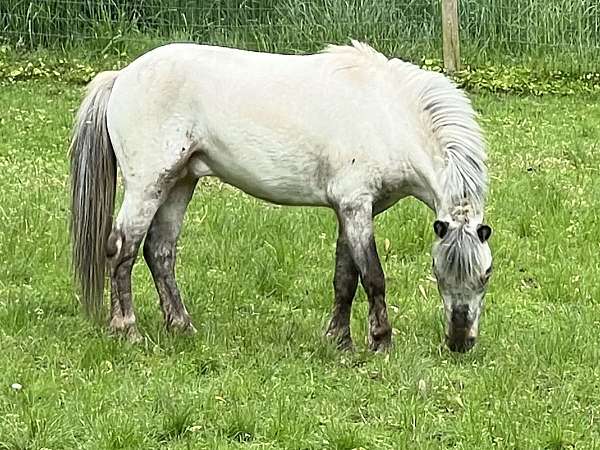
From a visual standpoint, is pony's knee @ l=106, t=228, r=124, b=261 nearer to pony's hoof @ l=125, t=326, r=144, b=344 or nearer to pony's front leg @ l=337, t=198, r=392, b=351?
pony's hoof @ l=125, t=326, r=144, b=344

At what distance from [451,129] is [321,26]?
8142mm

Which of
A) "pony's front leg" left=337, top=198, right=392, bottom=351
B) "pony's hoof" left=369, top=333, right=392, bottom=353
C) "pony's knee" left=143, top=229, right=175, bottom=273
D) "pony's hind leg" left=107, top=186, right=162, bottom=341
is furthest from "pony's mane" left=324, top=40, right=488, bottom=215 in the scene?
"pony's knee" left=143, top=229, right=175, bottom=273

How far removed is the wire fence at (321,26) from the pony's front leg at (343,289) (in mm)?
7611

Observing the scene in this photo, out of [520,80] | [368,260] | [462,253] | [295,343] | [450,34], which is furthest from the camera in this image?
[520,80]

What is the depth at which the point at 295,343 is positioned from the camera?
5.84 metres

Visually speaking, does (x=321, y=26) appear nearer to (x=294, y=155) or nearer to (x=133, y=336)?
(x=294, y=155)

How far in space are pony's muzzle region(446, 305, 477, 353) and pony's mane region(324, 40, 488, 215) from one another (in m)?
0.48

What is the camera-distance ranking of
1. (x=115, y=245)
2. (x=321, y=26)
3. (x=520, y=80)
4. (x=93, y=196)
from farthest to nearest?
(x=321, y=26) < (x=520, y=80) < (x=93, y=196) < (x=115, y=245)

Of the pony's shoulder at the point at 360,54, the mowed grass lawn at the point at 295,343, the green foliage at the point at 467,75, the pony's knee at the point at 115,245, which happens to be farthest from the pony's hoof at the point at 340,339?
the green foliage at the point at 467,75

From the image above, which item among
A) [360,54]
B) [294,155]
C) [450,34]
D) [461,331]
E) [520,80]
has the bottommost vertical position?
[520,80]

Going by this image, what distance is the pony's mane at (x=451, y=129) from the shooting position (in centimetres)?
554

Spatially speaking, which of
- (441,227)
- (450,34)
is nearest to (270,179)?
(441,227)

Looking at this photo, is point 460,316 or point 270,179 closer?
point 460,316

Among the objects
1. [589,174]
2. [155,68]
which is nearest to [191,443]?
[155,68]
